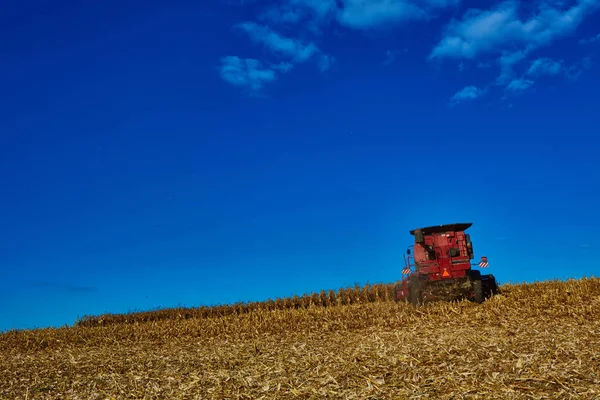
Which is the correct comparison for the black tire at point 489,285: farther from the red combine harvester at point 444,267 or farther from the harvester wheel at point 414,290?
the harvester wheel at point 414,290

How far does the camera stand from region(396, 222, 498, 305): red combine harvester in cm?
2005

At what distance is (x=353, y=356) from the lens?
10219 millimetres

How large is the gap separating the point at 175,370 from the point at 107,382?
54.9 inches

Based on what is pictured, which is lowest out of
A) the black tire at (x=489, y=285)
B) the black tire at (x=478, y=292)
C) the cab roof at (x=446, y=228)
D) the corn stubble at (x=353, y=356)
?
the corn stubble at (x=353, y=356)

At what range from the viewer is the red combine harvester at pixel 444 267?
65.8 feet

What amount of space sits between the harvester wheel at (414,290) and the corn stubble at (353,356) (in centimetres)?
71

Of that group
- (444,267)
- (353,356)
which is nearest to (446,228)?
(444,267)

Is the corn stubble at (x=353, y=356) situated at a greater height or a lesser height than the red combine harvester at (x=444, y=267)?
lesser

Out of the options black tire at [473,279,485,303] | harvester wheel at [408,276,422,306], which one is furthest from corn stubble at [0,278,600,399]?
harvester wheel at [408,276,422,306]

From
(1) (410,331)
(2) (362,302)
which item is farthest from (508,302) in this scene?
(2) (362,302)

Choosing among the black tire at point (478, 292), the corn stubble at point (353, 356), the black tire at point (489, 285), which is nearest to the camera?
the corn stubble at point (353, 356)

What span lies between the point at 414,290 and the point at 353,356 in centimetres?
1081

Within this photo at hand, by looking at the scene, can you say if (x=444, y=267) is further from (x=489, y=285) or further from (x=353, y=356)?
→ (x=353, y=356)

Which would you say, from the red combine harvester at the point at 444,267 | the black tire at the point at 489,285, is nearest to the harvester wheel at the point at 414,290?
the red combine harvester at the point at 444,267
